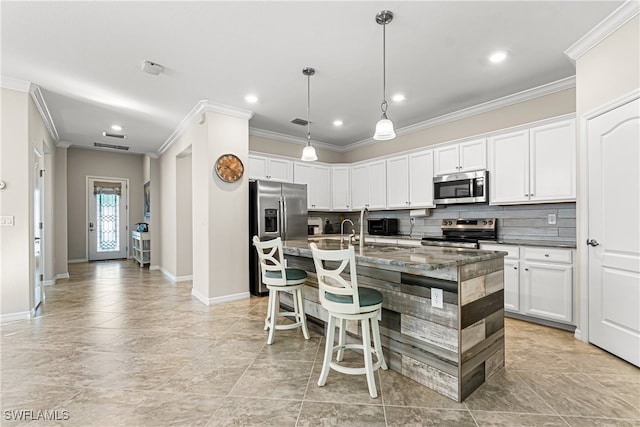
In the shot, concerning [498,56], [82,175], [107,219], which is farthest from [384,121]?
[107,219]

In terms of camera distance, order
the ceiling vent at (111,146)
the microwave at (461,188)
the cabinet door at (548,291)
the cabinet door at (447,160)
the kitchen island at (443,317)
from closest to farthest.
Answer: the kitchen island at (443,317) < the cabinet door at (548,291) < the microwave at (461,188) < the cabinet door at (447,160) < the ceiling vent at (111,146)

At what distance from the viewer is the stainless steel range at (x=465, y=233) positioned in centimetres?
408

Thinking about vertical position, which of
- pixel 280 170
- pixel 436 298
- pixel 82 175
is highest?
pixel 82 175

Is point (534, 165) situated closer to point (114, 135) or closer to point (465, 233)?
point (465, 233)

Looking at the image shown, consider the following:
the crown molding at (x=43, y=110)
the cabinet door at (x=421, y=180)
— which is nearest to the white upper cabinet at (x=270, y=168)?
the cabinet door at (x=421, y=180)

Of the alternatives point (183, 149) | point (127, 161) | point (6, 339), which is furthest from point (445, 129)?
point (127, 161)

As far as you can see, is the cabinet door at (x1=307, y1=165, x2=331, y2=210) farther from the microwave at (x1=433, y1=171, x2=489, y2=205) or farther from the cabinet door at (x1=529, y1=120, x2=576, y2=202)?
the cabinet door at (x1=529, y1=120, x2=576, y2=202)

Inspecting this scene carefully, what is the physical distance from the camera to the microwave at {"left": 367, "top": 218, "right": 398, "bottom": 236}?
17.5 feet

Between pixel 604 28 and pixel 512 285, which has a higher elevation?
pixel 604 28

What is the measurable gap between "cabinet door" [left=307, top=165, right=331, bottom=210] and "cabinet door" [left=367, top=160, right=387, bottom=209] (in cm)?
82

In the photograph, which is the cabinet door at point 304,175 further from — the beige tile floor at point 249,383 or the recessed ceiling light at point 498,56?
the recessed ceiling light at point 498,56

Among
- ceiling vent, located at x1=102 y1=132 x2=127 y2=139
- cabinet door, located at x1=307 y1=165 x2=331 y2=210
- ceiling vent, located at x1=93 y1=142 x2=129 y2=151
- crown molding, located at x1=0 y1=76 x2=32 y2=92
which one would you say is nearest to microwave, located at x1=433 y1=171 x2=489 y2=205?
cabinet door, located at x1=307 y1=165 x2=331 y2=210

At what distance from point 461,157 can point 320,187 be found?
2.54 metres

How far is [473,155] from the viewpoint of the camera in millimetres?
4172
